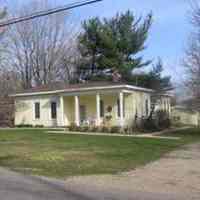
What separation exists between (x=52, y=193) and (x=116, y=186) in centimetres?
170

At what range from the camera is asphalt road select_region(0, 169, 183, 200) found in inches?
344

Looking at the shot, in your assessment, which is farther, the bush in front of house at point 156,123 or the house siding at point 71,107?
the house siding at point 71,107

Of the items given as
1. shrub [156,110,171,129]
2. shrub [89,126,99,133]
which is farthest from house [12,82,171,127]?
shrub [89,126,99,133]

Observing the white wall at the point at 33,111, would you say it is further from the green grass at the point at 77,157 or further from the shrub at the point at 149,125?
the green grass at the point at 77,157

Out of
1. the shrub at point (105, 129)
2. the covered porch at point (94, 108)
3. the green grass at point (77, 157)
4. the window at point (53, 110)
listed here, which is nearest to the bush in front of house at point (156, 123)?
the covered porch at point (94, 108)

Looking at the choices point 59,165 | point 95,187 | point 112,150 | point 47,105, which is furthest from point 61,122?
point 95,187

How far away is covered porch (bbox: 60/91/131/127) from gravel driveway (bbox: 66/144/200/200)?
19.5m

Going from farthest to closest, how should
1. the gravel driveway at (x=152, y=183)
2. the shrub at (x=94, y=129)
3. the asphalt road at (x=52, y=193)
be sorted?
the shrub at (x=94, y=129) < the gravel driveway at (x=152, y=183) < the asphalt road at (x=52, y=193)

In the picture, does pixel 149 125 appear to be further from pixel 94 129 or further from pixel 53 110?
pixel 53 110

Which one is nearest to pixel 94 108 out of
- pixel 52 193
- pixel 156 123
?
pixel 156 123

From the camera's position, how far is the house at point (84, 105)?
34.0 meters

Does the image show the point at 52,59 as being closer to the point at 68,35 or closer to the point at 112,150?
the point at 68,35

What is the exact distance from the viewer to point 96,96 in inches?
1351

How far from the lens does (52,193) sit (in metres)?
9.23
